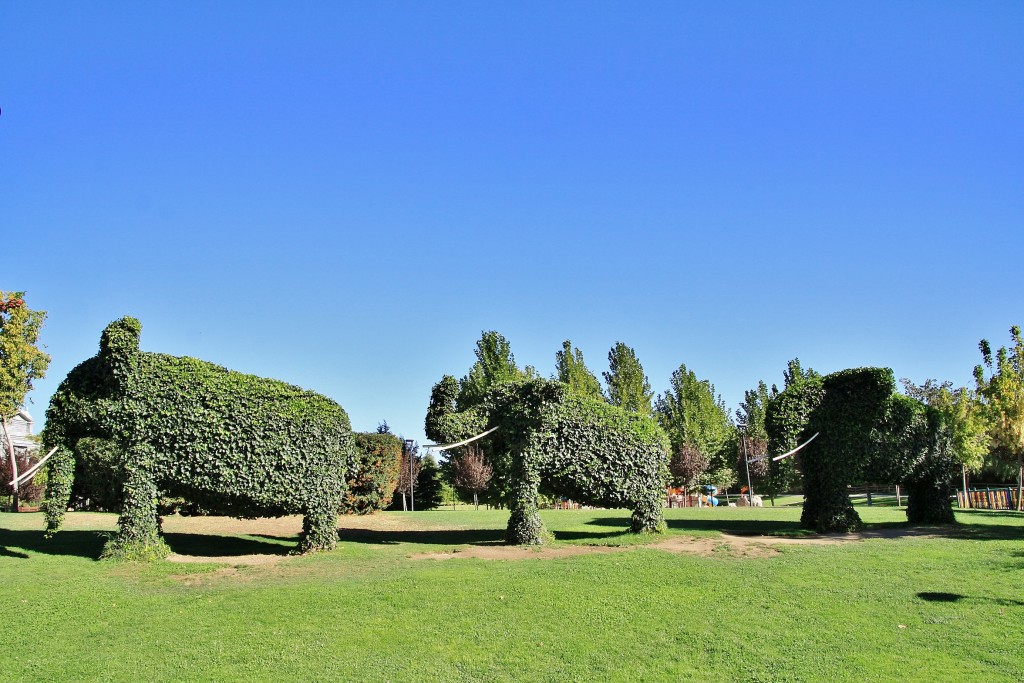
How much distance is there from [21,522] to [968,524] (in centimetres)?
3028

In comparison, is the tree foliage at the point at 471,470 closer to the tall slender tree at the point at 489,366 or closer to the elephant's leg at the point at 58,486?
the tall slender tree at the point at 489,366

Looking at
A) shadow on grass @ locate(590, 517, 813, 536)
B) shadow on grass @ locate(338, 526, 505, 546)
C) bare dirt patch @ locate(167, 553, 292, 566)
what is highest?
bare dirt patch @ locate(167, 553, 292, 566)

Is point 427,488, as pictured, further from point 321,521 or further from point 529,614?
point 529,614

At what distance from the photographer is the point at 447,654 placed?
8898 millimetres

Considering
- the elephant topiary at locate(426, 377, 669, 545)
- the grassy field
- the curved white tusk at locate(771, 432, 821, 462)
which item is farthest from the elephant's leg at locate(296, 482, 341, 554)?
the curved white tusk at locate(771, 432, 821, 462)

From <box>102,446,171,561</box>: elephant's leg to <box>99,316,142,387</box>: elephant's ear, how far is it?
1688 millimetres

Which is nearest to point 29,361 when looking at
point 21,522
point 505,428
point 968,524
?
point 21,522

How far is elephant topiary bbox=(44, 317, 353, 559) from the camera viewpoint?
49.2 feet

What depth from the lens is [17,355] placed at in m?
30.0

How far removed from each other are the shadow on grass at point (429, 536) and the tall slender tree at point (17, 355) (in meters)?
17.6

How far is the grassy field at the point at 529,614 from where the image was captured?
844 cm

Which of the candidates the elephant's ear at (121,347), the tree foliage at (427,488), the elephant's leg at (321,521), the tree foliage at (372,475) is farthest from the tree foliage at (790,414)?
the tree foliage at (427,488)

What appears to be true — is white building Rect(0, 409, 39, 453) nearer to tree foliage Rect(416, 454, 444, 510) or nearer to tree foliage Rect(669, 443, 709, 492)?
tree foliage Rect(416, 454, 444, 510)

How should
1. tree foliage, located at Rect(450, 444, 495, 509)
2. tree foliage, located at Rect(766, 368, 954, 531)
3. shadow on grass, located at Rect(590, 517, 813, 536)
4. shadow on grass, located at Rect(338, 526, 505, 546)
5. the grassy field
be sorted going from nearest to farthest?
the grassy field
shadow on grass, located at Rect(338, 526, 505, 546)
tree foliage, located at Rect(766, 368, 954, 531)
shadow on grass, located at Rect(590, 517, 813, 536)
tree foliage, located at Rect(450, 444, 495, 509)
